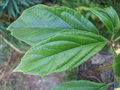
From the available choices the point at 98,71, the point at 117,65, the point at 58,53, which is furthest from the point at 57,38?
the point at 98,71

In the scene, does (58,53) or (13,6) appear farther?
(13,6)

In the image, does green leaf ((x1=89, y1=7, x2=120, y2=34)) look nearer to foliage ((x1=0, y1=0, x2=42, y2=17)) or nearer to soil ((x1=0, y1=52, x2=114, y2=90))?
soil ((x1=0, y1=52, x2=114, y2=90))

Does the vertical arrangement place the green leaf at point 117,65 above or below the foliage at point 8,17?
above

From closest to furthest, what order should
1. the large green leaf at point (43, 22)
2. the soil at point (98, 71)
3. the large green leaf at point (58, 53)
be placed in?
1. the large green leaf at point (58, 53)
2. the large green leaf at point (43, 22)
3. the soil at point (98, 71)

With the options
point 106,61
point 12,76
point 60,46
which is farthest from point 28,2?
point 60,46

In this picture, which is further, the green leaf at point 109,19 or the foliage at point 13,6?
the foliage at point 13,6

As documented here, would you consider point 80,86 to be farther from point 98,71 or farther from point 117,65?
point 98,71

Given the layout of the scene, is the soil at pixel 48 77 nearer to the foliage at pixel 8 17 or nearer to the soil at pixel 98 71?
the soil at pixel 98 71

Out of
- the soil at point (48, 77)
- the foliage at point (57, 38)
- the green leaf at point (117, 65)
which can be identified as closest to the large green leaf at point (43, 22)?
the foliage at point (57, 38)
